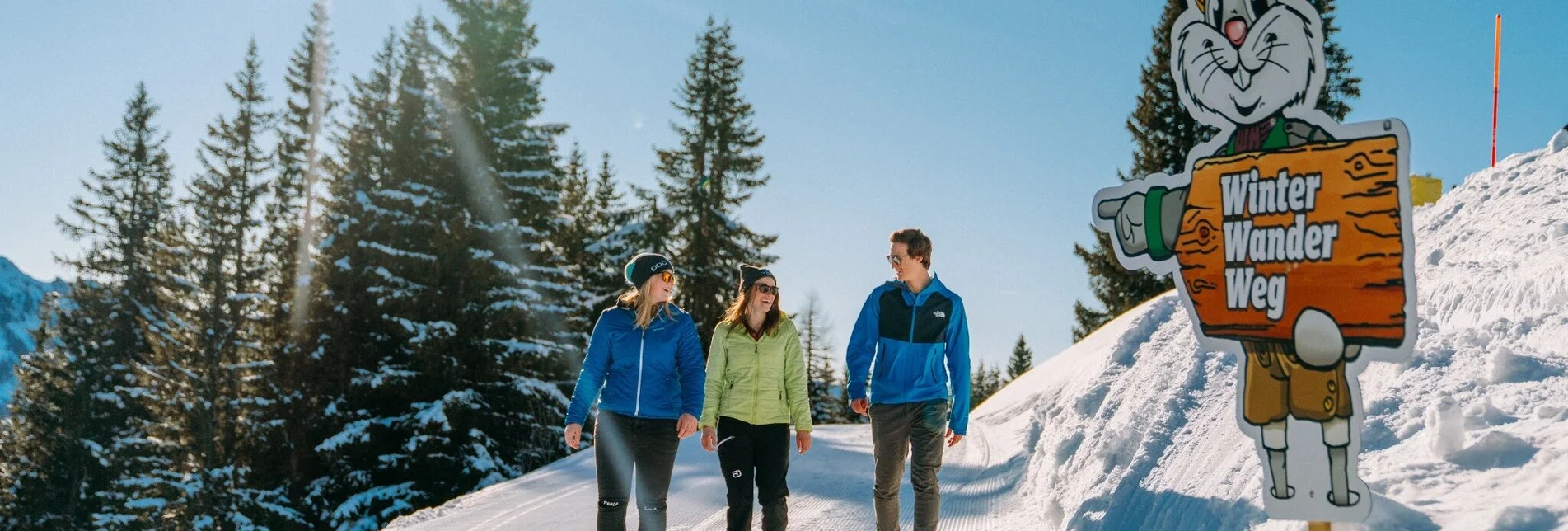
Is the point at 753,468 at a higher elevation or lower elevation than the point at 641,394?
lower

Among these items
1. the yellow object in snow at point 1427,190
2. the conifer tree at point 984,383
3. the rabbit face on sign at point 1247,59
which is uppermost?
the yellow object in snow at point 1427,190

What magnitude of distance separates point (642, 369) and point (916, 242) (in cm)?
161

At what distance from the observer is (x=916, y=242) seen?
489 centimetres

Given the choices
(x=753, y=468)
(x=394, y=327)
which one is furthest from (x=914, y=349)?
(x=394, y=327)

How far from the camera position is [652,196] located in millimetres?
25672

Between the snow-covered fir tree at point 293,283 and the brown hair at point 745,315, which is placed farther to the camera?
the snow-covered fir tree at point 293,283

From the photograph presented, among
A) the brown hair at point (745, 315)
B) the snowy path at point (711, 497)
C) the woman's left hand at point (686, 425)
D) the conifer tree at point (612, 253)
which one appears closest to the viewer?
the woman's left hand at point (686, 425)

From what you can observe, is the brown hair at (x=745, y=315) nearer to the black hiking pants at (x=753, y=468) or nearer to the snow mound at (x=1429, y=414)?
the black hiking pants at (x=753, y=468)

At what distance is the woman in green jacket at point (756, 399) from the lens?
466cm

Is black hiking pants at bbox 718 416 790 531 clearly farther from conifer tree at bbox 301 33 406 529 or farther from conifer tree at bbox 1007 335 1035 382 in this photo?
conifer tree at bbox 1007 335 1035 382

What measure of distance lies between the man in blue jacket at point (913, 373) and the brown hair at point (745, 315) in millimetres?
480

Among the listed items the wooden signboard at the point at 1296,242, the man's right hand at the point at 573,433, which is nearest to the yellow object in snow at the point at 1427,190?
the wooden signboard at the point at 1296,242

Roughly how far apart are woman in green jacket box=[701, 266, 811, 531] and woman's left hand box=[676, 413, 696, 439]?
201 mm

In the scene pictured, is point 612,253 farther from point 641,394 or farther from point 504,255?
point 641,394
